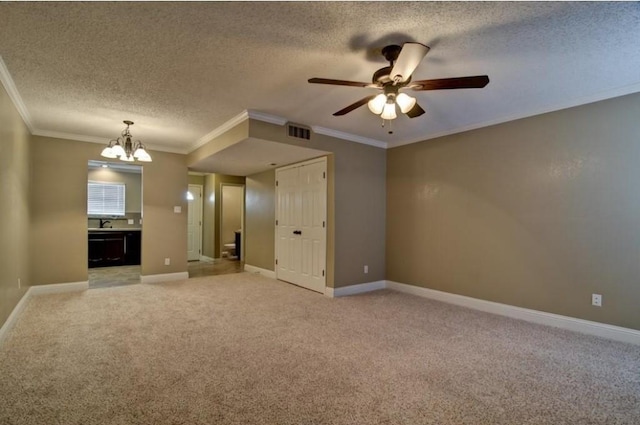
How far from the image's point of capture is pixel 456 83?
7.30ft

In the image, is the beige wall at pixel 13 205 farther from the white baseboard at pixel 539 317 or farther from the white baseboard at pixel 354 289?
the white baseboard at pixel 539 317

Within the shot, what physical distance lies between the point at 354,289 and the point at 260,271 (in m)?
2.37

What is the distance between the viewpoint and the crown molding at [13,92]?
2765 millimetres

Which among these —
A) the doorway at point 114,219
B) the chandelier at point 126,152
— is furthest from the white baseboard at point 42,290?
the chandelier at point 126,152

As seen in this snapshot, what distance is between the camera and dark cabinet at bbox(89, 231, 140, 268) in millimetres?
7090

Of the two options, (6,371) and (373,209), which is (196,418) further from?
(373,209)

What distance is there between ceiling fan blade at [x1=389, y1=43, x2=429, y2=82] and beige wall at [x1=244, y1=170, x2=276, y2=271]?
4194 mm

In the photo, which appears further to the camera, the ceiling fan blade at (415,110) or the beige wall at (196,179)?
the beige wall at (196,179)

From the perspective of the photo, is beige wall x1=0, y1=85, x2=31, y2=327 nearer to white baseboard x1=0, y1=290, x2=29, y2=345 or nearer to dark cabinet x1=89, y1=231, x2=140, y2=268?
white baseboard x1=0, y1=290, x2=29, y2=345

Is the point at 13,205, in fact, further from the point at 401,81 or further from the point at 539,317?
the point at 539,317

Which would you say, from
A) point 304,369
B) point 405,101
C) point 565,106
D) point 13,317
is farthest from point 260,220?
point 565,106

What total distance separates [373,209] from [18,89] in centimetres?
463

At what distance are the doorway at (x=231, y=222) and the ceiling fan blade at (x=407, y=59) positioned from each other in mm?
6766

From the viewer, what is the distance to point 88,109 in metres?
3.79
